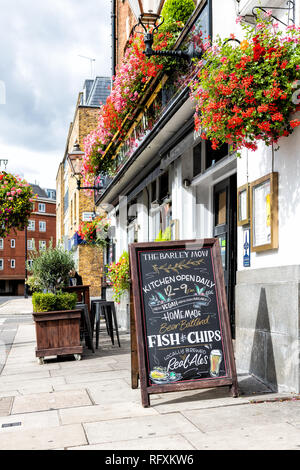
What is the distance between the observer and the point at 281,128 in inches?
186

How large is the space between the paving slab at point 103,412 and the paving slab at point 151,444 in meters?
0.67

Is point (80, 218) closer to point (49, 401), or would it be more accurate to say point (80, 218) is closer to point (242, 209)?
point (242, 209)

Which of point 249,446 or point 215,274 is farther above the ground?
point 215,274

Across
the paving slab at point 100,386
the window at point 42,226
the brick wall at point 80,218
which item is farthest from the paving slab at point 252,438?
the window at point 42,226

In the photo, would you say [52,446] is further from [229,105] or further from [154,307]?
[229,105]

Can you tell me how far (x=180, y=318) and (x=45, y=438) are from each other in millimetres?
1586

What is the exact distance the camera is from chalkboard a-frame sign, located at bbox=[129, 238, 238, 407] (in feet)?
14.8

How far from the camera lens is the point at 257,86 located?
438 centimetres

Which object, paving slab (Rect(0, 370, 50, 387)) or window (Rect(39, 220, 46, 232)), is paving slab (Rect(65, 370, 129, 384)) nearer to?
paving slab (Rect(0, 370, 50, 387))

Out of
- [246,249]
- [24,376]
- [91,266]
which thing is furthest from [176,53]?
[91,266]

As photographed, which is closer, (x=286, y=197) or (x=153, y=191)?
(x=286, y=197)

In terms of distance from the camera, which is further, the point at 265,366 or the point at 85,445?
the point at 265,366
